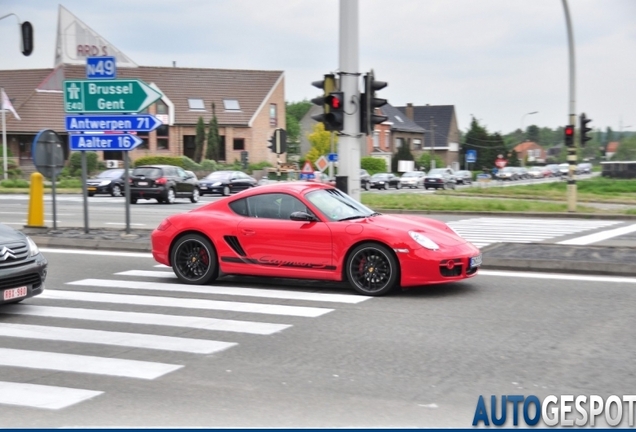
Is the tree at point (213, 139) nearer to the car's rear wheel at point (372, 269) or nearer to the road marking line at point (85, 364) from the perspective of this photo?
the car's rear wheel at point (372, 269)

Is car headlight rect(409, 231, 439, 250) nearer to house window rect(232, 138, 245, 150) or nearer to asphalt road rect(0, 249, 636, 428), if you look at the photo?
asphalt road rect(0, 249, 636, 428)

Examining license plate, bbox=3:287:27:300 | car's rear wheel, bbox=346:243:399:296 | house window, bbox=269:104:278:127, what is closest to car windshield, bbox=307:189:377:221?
car's rear wheel, bbox=346:243:399:296

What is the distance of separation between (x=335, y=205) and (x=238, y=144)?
192 feet

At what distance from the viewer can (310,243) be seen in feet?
34.9

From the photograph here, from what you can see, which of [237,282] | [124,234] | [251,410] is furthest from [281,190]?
[124,234]

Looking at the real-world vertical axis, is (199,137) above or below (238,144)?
above

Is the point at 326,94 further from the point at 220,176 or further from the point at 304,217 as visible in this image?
the point at 220,176

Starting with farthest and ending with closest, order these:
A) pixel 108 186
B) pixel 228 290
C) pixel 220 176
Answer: pixel 220 176 < pixel 108 186 < pixel 228 290

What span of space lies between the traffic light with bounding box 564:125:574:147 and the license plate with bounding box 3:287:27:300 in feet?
67.3

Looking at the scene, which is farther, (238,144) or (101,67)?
(238,144)

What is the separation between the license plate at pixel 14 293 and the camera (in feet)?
29.9

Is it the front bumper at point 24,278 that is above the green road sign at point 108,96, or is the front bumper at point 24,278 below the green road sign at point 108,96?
below

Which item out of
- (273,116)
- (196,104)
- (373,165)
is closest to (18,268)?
(196,104)

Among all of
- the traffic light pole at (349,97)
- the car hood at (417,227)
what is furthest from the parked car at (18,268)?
the traffic light pole at (349,97)
